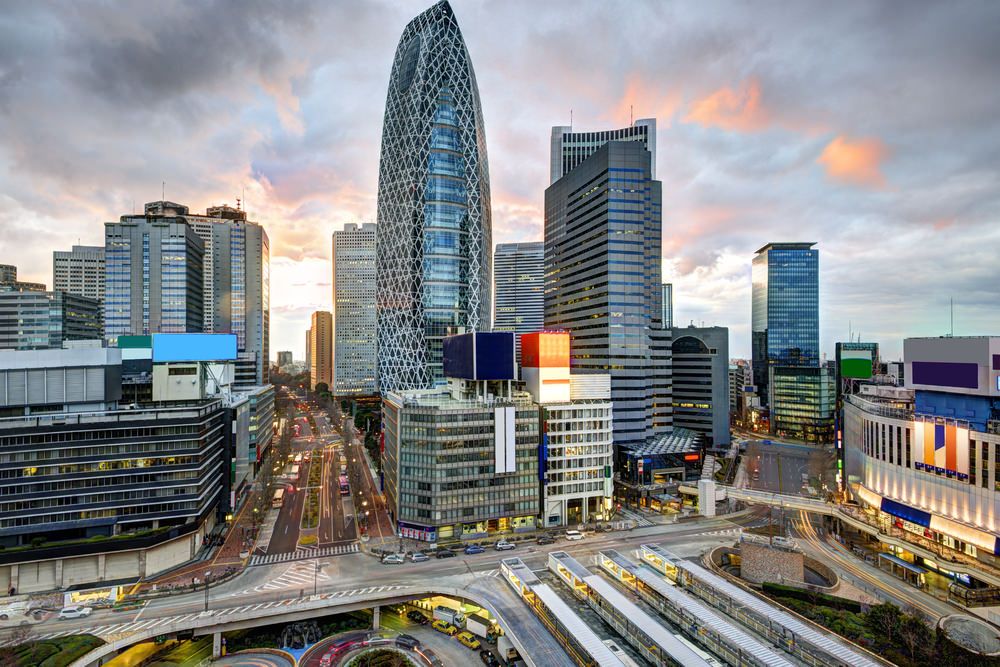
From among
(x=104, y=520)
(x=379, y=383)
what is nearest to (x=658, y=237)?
(x=379, y=383)

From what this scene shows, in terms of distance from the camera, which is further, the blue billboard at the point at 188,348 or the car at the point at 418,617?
the blue billboard at the point at 188,348

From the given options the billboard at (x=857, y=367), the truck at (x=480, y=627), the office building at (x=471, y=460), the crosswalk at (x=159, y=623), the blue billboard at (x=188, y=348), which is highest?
the blue billboard at (x=188, y=348)

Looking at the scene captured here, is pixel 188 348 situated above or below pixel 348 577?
above

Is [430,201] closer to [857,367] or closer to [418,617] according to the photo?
[418,617]

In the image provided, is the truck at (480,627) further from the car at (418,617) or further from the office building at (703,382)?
the office building at (703,382)

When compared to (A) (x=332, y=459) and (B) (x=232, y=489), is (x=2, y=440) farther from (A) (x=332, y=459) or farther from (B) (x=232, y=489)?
(A) (x=332, y=459)

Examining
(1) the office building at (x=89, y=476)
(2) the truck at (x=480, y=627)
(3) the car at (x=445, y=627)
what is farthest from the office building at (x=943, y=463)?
(1) the office building at (x=89, y=476)

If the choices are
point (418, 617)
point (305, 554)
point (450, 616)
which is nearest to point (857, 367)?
point (450, 616)
